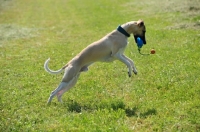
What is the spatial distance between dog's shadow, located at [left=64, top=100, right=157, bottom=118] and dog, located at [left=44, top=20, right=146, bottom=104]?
0.45 metres

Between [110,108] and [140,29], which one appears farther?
[140,29]

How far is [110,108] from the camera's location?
6.27 meters

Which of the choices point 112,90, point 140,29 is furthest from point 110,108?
point 140,29

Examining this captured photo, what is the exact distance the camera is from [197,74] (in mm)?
7566

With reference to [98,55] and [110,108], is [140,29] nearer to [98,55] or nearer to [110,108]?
[98,55]

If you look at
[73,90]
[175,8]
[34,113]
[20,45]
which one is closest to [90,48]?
[73,90]

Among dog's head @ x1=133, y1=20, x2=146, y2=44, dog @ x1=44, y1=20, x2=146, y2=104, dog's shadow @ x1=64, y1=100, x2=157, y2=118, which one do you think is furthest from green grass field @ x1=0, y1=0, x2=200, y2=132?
dog's head @ x1=133, y1=20, x2=146, y2=44

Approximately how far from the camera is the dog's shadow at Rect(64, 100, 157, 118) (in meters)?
5.90

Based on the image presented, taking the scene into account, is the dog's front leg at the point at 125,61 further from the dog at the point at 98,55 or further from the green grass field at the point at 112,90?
the green grass field at the point at 112,90

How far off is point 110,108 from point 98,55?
4.43 feet

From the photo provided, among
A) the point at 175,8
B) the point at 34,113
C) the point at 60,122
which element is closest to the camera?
the point at 60,122

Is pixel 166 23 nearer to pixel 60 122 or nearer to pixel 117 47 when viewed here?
pixel 117 47

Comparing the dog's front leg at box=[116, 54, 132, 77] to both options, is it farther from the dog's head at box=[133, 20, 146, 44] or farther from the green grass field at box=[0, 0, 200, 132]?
the dog's head at box=[133, 20, 146, 44]

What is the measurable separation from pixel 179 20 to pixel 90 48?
10341mm
